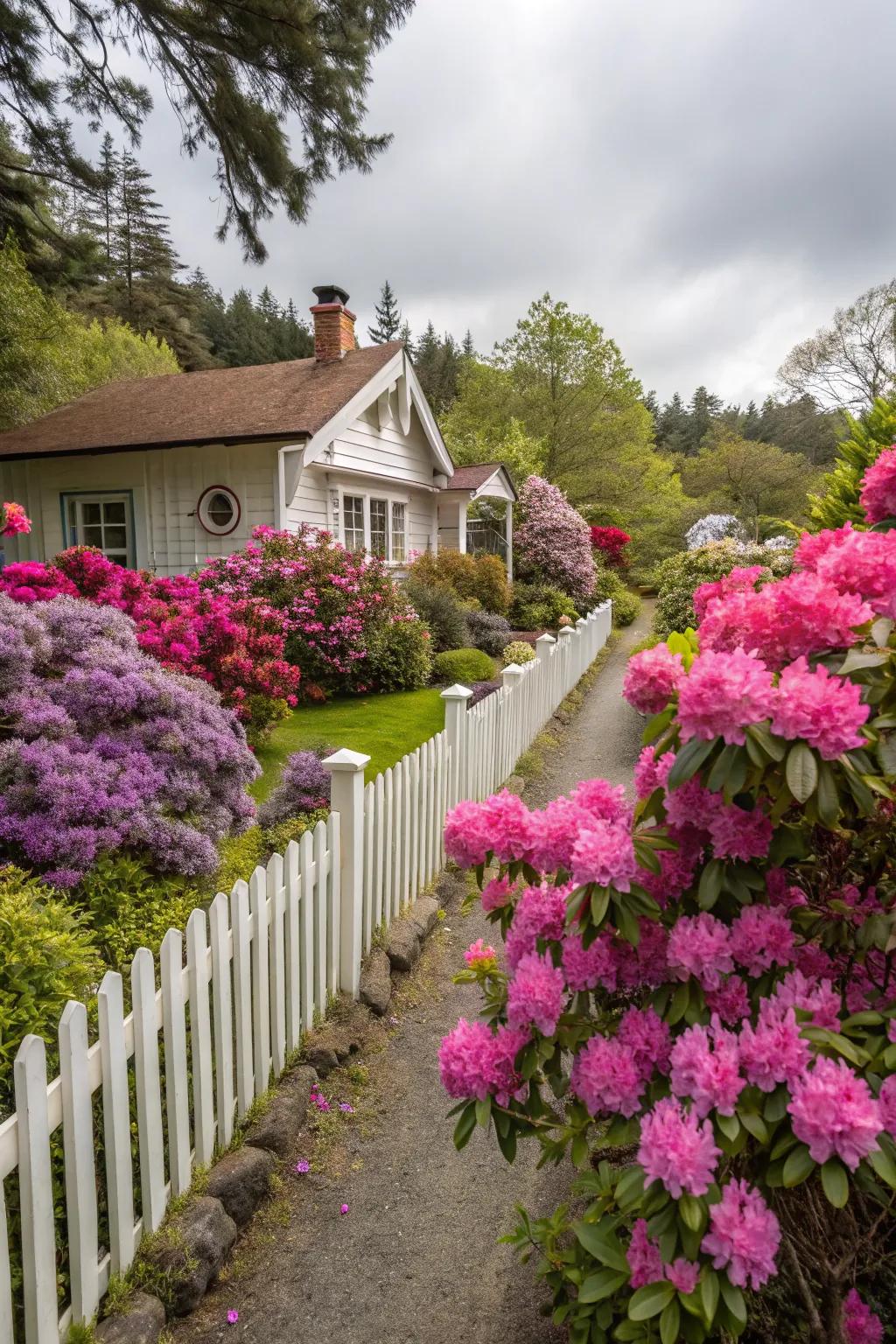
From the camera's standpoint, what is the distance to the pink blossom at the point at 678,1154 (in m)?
1.23

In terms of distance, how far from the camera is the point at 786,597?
1.53m

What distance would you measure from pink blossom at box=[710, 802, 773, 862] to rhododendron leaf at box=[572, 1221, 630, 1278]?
2.88 feet

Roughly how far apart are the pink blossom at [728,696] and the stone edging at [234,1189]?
249 centimetres

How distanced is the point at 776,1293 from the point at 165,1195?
1962 millimetres

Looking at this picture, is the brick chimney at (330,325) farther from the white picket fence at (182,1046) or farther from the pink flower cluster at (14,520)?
the white picket fence at (182,1046)

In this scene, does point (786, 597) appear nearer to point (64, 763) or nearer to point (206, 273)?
point (64, 763)

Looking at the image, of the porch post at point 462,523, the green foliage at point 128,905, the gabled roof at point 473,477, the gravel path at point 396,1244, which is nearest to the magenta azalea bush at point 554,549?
the gabled roof at point 473,477

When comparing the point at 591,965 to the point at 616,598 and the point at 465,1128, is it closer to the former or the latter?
the point at 465,1128

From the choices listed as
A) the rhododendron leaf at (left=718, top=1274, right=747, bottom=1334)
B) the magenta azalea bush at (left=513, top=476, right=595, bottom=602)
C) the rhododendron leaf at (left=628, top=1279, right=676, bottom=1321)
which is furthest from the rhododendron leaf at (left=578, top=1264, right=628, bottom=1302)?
the magenta azalea bush at (left=513, top=476, right=595, bottom=602)

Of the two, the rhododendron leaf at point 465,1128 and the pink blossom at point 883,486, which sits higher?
the pink blossom at point 883,486

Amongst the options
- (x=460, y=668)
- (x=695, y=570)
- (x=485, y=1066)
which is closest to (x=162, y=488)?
(x=460, y=668)

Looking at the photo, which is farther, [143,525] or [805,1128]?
[143,525]

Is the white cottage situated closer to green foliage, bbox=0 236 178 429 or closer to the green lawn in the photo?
green foliage, bbox=0 236 178 429

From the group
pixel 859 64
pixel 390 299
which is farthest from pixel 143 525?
pixel 390 299
